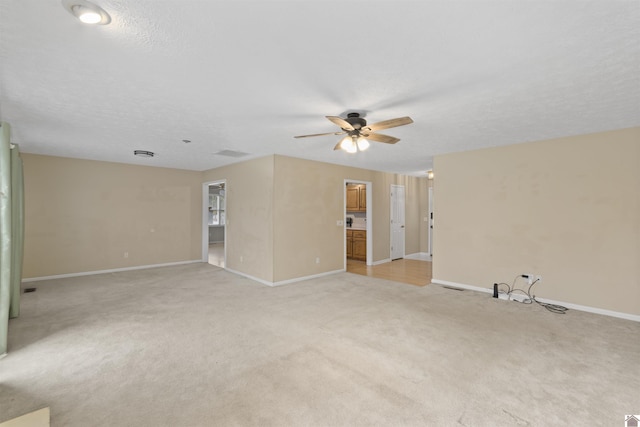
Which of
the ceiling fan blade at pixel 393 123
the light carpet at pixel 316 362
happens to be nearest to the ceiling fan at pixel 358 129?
the ceiling fan blade at pixel 393 123

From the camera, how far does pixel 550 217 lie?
435cm

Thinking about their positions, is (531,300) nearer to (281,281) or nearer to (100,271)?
(281,281)

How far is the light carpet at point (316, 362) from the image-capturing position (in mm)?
2018

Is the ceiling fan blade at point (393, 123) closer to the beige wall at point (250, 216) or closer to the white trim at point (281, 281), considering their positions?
the beige wall at point (250, 216)

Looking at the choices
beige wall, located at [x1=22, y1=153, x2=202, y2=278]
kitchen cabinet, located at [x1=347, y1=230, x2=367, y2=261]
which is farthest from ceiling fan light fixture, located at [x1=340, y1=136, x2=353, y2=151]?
beige wall, located at [x1=22, y1=153, x2=202, y2=278]

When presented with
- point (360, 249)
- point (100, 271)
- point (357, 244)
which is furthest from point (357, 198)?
point (100, 271)

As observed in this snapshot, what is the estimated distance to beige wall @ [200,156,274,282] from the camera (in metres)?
5.47

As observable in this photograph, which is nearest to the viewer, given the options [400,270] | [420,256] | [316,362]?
[316,362]

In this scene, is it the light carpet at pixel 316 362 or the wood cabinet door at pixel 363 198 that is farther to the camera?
the wood cabinet door at pixel 363 198

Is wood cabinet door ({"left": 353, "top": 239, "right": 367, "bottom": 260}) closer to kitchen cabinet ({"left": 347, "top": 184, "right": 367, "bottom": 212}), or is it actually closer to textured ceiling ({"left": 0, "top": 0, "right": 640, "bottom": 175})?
kitchen cabinet ({"left": 347, "top": 184, "right": 367, "bottom": 212})

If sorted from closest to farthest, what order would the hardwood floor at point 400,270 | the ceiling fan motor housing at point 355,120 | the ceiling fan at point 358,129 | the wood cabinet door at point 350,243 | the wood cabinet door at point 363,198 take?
the ceiling fan at point 358,129, the ceiling fan motor housing at point 355,120, the hardwood floor at point 400,270, the wood cabinet door at point 363,198, the wood cabinet door at point 350,243

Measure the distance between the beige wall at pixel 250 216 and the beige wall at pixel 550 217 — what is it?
3217mm

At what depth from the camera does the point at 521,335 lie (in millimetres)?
3252

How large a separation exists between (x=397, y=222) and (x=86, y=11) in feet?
24.8
